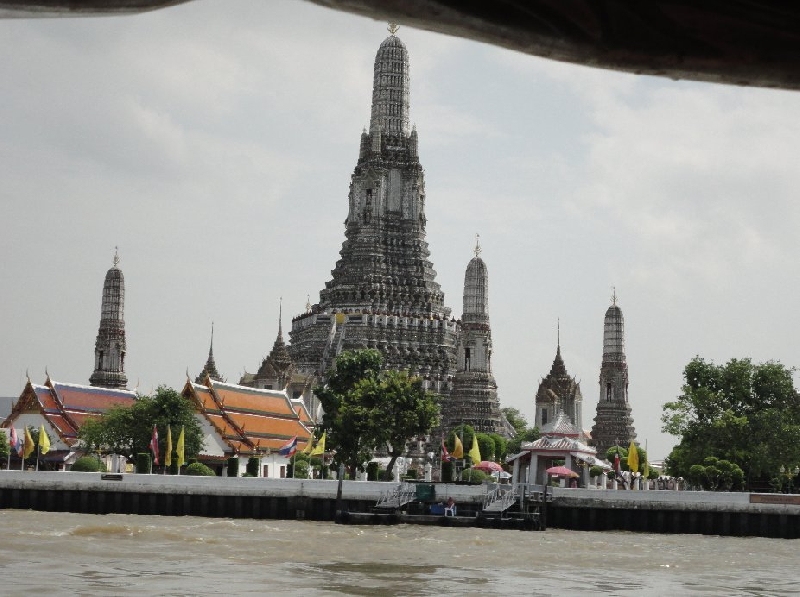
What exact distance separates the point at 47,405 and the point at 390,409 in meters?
19.1

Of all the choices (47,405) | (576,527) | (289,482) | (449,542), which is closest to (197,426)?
(47,405)

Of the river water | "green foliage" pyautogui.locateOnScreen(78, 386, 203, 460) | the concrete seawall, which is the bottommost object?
the river water

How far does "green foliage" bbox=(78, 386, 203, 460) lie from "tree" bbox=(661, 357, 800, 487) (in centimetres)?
2220

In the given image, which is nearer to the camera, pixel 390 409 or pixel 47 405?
pixel 390 409

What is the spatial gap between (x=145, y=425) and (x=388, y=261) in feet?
128

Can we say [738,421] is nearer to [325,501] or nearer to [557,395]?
[325,501]

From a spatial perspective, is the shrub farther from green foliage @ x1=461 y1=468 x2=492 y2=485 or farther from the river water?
the river water

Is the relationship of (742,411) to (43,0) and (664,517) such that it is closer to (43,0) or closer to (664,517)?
(664,517)

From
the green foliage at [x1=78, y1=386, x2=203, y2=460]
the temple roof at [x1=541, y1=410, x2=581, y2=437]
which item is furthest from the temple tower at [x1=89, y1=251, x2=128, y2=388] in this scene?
the temple roof at [x1=541, y1=410, x2=581, y2=437]

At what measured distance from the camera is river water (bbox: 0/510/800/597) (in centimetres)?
2891

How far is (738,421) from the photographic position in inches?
2377

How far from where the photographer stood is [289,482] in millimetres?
54500

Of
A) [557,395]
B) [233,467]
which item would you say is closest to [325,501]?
[233,467]

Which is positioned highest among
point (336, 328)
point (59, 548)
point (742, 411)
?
point (336, 328)
